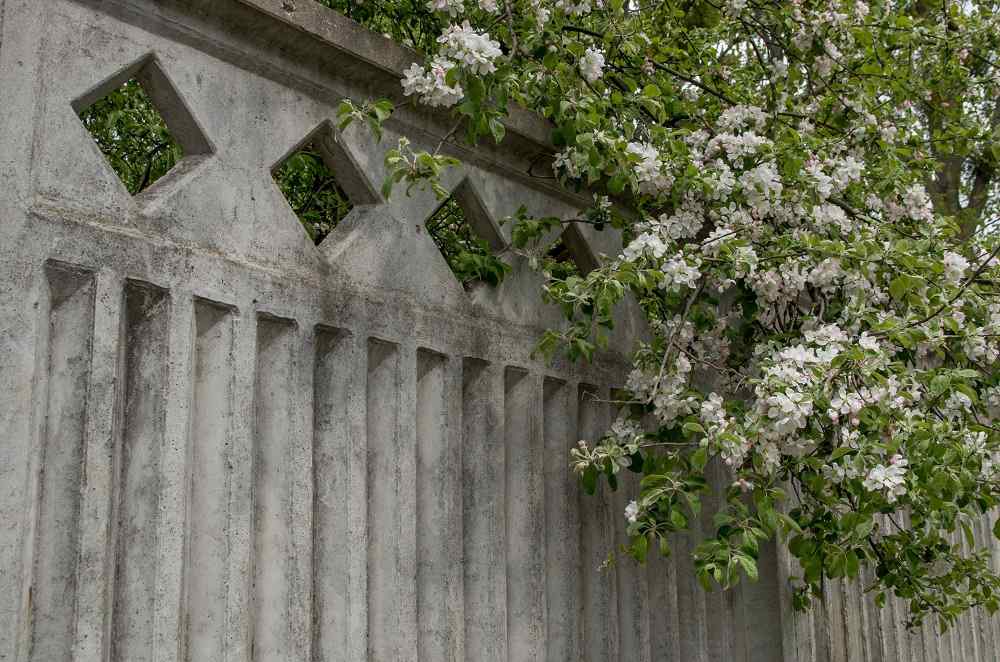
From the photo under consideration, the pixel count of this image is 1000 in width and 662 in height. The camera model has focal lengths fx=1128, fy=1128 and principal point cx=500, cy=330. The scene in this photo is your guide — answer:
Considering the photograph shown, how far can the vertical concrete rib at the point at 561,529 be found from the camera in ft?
9.90

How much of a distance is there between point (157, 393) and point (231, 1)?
78cm

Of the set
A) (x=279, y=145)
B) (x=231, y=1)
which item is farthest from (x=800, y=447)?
(x=231, y=1)

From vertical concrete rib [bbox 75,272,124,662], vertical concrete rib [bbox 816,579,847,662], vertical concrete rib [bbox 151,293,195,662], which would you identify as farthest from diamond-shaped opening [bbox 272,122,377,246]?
vertical concrete rib [bbox 816,579,847,662]

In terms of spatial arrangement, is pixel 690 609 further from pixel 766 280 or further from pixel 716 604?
pixel 766 280

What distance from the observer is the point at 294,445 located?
2.29 m

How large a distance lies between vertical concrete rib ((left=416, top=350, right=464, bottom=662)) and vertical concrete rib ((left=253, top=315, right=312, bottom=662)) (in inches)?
15.5

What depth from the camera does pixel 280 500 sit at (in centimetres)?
226

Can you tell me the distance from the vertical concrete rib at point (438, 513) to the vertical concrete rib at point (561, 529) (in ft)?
1.37

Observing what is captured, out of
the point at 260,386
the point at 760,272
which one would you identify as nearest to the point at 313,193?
the point at 760,272

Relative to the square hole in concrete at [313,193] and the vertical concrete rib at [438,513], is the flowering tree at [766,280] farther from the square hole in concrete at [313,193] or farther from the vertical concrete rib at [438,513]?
the square hole in concrete at [313,193]

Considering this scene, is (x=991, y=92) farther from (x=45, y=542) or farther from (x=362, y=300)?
(x=45, y=542)

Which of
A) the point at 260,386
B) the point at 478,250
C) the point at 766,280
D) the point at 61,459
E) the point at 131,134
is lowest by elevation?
the point at 61,459

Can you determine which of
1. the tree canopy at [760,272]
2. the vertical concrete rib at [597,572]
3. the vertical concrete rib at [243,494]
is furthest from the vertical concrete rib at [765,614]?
the vertical concrete rib at [243,494]

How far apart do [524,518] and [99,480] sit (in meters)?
1.30
